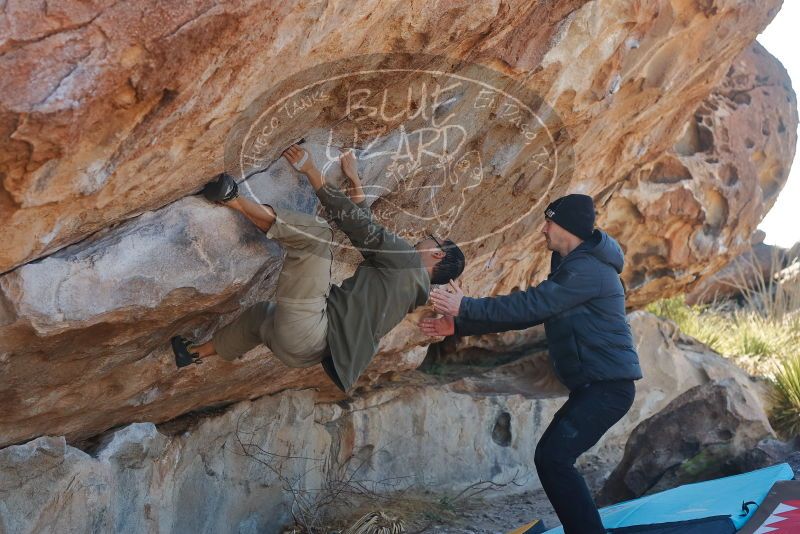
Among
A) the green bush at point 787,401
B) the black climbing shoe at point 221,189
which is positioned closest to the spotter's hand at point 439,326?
the black climbing shoe at point 221,189

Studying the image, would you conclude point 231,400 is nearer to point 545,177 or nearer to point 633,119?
point 545,177

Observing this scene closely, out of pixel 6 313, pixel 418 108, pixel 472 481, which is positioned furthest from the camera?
pixel 472 481

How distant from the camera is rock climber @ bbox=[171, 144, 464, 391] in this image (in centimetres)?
397

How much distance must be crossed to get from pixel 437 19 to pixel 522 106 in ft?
3.82

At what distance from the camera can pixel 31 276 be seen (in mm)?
3438

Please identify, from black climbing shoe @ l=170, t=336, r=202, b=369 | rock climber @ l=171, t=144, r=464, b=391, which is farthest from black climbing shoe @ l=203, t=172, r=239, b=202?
black climbing shoe @ l=170, t=336, r=202, b=369

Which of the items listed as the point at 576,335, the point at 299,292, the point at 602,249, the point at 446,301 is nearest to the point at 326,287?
the point at 299,292

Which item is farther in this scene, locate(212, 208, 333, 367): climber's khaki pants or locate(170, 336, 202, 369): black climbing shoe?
locate(170, 336, 202, 369): black climbing shoe

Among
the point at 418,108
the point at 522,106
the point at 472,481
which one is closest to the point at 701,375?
the point at 472,481

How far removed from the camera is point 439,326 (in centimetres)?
434

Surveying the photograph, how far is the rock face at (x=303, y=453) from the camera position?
4.47 meters

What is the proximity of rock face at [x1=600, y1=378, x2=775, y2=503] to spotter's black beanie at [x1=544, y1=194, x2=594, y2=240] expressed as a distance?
2.23 metres

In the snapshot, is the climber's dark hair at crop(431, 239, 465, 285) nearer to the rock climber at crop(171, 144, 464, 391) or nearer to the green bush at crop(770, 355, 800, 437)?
the rock climber at crop(171, 144, 464, 391)

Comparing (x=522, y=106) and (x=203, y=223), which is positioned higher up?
(x=522, y=106)
